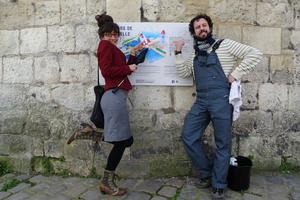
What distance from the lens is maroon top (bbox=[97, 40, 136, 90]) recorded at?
2.73 m

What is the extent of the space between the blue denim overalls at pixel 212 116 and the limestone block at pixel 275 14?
1.14 meters

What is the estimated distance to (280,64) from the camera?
356 cm

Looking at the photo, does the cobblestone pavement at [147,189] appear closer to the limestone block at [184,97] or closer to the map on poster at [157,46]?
the limestone block at [184,97]

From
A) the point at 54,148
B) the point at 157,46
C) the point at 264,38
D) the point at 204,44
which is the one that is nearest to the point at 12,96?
the point at 54,148

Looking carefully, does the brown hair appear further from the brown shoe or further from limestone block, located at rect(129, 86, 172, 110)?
the brown shoe

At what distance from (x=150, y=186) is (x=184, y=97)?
4.03 feet

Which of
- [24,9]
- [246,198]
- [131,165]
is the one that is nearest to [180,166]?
[131,165]

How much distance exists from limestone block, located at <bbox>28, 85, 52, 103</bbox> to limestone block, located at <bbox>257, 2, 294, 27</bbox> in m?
3.05

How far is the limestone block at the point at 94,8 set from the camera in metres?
3.39

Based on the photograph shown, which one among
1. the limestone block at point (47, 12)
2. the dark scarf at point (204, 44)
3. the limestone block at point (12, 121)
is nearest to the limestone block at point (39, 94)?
the limestone block at point (12, 121)

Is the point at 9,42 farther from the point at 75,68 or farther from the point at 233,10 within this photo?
the point at 233,10

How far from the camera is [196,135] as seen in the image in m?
3.08

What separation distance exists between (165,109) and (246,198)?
1.44 meters

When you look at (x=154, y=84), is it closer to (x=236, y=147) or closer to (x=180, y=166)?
(x=180, y=166)
